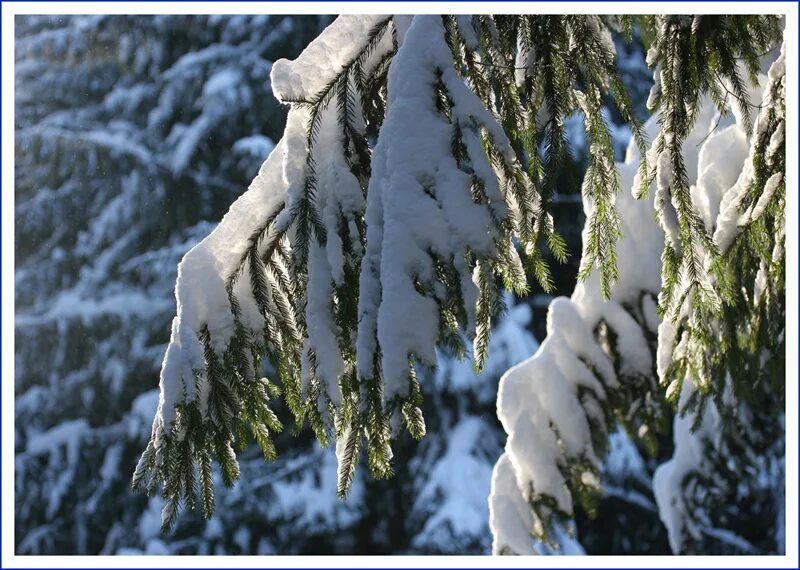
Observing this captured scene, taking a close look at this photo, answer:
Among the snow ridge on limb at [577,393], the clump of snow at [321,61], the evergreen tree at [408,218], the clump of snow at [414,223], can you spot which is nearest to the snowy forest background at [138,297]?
the snow ridge on limb at [577,393]

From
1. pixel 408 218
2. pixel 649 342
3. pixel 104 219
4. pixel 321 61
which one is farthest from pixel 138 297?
pixel 408 218

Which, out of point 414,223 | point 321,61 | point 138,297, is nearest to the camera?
point 414,223

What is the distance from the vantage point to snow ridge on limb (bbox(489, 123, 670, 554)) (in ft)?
8.21

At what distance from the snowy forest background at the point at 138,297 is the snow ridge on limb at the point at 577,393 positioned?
3.40 metres

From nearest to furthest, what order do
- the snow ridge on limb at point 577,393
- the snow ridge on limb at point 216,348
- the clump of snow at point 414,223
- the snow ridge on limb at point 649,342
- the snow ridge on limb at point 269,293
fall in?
the clump of snow at point 414,223
the snow ridge on limb at point 269,293
the snow ridge on limb at point 216,348
the snow ridge on limb at point 649,342
the snow ridge on limb at point 577,393

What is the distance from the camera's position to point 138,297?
6117 mm

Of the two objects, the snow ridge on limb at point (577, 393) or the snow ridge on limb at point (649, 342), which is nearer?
the snow ridge on limb at point (649, 342)

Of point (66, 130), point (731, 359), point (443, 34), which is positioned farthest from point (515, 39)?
point (66, 130)

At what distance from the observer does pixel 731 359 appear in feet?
7.26

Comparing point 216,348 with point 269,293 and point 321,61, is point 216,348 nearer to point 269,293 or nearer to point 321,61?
point 269,293

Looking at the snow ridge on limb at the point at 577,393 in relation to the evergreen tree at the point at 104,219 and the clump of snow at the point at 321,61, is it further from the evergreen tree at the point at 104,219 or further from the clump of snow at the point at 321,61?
the evergreen tree at the point at 104,219

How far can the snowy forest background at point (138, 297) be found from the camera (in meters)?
6.07

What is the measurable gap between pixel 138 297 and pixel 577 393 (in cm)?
438

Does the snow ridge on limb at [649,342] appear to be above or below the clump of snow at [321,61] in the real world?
below
